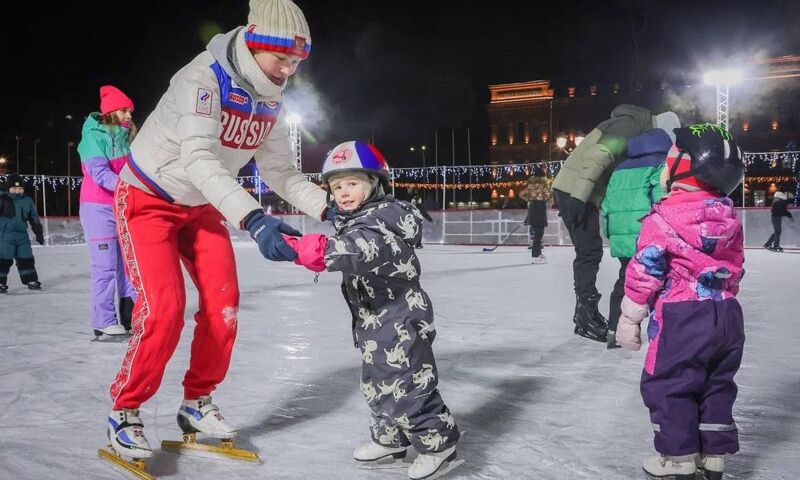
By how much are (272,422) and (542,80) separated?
Answer: 5349 cm

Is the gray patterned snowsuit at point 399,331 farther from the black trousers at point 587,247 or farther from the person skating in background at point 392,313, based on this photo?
the black trousers at point 587,247

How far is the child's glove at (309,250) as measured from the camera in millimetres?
1847

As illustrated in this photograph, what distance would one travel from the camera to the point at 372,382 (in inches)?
85.1

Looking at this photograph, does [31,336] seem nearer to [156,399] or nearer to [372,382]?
[156,399]

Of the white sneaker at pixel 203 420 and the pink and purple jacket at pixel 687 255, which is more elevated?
the pink and purple jacket at pixel 687 255

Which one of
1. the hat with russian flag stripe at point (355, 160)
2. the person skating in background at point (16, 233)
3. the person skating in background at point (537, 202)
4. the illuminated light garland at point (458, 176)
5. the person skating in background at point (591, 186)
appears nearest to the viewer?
the hat with russian flag stripe at point (355, 160)

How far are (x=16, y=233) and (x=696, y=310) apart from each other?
765 cm

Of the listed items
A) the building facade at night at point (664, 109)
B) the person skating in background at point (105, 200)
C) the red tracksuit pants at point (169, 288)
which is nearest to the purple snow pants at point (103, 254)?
the person skating in background at point (105, 200)

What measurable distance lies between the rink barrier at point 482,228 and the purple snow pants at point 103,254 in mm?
10422

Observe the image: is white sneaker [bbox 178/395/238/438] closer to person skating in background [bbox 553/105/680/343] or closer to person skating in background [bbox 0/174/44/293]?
person skating in background [bbox 553/105/680/343]

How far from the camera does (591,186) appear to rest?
432cm

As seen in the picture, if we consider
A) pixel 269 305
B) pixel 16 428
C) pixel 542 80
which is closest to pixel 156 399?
pixel 16 428

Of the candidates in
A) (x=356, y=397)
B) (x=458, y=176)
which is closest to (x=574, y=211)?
(x=356, y=397)

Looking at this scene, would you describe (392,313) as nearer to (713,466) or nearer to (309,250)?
(309,250)
